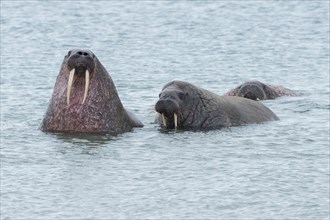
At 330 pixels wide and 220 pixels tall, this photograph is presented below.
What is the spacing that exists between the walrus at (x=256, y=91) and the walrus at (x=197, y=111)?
2.49 metres

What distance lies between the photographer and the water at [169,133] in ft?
45.7

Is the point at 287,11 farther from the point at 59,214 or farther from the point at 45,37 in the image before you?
the point at 59,214

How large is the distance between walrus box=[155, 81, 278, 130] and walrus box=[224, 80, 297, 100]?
98.1 inches

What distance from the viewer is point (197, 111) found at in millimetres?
18141

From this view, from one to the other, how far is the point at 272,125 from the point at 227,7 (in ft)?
55.2

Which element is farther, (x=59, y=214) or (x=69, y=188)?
(x=69, y=188)

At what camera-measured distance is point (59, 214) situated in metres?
13.4

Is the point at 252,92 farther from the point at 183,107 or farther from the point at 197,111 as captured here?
the point at 183,107

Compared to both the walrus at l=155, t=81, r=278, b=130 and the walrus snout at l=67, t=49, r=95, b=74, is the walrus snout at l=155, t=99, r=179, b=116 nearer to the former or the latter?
the walrus at l=155, t=81, r=278, b=130

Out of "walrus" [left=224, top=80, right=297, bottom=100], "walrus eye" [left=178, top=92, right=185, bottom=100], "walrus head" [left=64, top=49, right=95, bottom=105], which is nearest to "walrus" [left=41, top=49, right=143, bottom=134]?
"walrus head" [left=64, top=49, right=95, bottom=105]

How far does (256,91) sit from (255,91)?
2 cm

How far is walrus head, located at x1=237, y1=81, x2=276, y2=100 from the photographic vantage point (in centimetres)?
2108

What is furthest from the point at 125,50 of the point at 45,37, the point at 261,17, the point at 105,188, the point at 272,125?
the point at 105,188

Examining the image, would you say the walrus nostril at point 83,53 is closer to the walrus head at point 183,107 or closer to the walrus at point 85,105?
the walrus at point 85,105
